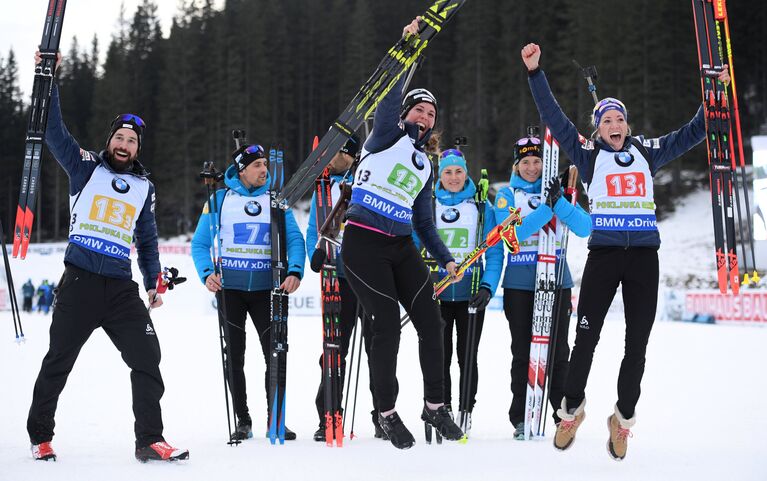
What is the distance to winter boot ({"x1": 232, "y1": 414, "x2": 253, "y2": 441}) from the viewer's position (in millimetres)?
5389

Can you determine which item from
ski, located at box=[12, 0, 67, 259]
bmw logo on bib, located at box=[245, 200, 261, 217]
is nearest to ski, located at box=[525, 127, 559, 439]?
bmw logo on bib, located at box=[245, 200, 261, 217]

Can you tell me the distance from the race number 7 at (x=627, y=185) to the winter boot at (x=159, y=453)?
297 cm

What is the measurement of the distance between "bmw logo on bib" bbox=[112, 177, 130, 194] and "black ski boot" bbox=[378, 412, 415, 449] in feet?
6.97

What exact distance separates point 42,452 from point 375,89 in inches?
114

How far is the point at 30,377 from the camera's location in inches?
346

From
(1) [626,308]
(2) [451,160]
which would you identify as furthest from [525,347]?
(2) [451,160]

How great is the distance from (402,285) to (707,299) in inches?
548

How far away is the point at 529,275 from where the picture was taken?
5.73 metres

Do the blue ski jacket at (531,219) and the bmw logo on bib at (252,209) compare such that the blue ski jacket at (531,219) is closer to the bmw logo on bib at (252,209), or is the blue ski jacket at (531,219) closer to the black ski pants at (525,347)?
the black ski pants at (525,347)

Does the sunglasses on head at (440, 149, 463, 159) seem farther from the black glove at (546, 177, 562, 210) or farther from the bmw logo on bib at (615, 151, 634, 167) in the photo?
the bmw logo on bib at (615, 151, 634, 167)

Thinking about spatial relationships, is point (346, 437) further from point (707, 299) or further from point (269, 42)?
point (269, 42)

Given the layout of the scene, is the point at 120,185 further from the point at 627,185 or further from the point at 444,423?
the point at 627,185

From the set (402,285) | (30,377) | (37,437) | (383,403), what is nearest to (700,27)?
(402,285)

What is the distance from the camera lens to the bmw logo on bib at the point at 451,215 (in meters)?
5.94
